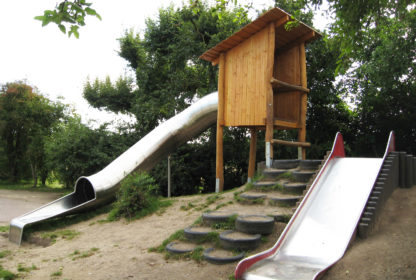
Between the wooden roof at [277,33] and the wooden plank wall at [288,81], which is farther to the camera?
the wooden plank wall at [288,81]

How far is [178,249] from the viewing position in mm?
5676

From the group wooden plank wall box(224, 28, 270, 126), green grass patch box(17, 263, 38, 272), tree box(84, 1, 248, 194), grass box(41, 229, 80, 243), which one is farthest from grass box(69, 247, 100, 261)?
tree box(84, 1, 248, 194)

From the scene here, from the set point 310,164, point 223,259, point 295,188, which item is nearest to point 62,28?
point 223,259

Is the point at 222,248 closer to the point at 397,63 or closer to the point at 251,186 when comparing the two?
the point at 251,186

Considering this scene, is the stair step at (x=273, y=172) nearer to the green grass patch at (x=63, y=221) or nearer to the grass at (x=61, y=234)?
the grass at (x=61, y=234)

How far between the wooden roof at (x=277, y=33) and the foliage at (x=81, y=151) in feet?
24.9

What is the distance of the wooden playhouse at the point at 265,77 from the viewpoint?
8.73m

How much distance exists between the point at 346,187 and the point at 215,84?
10367 millimetres

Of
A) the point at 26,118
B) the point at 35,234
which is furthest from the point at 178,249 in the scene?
the point at 26,118

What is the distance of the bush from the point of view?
28.7ft

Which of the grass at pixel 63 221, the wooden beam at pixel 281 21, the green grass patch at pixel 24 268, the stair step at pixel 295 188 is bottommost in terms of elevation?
the green grass patch at pixel 24 268

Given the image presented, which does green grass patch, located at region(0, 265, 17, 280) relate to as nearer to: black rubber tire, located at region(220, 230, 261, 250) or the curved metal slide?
black rubber tire, located at region(220, 230, 261, 250)

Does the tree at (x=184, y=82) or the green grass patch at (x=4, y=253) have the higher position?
the tree at (x=184, y=82)

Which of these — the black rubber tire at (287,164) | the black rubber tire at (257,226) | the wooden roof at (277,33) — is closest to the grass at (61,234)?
the black rubber tire at (257,226)
